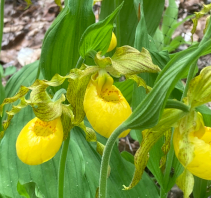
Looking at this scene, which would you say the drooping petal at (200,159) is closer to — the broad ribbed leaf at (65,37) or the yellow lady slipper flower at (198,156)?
the yellow lady slipper flower at (198,156)

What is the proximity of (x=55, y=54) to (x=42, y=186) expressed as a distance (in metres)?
0.64

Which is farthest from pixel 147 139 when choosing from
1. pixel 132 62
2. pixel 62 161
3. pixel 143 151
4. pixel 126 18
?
pixel 126 18

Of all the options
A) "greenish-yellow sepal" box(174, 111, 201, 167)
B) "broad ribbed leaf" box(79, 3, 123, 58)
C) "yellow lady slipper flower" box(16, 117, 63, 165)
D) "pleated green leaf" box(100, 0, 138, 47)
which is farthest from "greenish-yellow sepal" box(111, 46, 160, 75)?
"pleated green leaf" box(100, 0, 138, 47)

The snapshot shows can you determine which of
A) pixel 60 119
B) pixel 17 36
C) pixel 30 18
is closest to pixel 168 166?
pixel 60 119

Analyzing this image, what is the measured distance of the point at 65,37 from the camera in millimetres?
1420

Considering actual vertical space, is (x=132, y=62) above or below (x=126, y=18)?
above

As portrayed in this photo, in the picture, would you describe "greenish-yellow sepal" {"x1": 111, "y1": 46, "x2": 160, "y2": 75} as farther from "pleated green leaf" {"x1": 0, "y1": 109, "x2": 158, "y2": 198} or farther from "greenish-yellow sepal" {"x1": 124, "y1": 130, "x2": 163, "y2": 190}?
"pleated green leaf" {"x1": 0, "y1": 109, "x2": 158, "y2": 198}

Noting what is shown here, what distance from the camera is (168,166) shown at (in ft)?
4.33

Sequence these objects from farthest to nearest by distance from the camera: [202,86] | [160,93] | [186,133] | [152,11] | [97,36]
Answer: [152,11]
[97,36]
[186,133]
[202,86]
[160,93]

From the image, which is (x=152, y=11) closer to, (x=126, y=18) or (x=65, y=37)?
(x=126, y=18)

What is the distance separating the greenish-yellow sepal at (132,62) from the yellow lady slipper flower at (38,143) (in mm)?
334

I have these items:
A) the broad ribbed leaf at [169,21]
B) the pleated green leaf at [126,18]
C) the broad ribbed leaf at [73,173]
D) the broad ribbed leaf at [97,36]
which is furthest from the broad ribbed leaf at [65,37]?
the broad ribbed leaf at [169,21]

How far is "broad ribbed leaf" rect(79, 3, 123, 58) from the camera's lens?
1007 millimetres

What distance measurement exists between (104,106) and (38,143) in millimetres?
284
